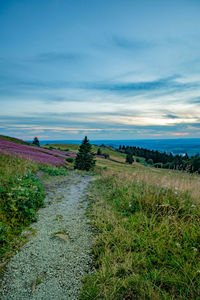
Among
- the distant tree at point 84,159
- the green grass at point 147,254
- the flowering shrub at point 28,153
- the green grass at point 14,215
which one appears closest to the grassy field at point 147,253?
the green grass at point 147,254

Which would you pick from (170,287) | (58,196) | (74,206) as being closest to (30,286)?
(170,287)

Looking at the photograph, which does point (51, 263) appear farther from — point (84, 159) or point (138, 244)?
point (84, 159)

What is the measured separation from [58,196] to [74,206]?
189 cm

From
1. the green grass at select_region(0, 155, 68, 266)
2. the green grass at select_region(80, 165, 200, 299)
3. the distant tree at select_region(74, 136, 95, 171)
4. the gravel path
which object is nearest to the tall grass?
the green grass at select_region(0, 155, 68, 266)

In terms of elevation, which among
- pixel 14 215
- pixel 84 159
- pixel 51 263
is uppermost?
pixel 84 159

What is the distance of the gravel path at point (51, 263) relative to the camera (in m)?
3.20

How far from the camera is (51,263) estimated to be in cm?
392

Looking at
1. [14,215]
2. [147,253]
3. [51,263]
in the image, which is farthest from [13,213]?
[147,253]

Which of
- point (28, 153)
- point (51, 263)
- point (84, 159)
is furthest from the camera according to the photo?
point (84, 159)

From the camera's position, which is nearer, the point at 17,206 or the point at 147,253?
the point at 147,253

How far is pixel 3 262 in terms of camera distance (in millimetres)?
3834

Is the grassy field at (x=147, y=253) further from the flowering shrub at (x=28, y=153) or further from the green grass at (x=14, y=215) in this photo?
the flowering shrub at (x=28, y=153)

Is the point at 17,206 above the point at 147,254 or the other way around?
above

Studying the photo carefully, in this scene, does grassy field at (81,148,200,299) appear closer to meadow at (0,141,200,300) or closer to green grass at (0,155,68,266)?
meadow at (0,141,200,300)
